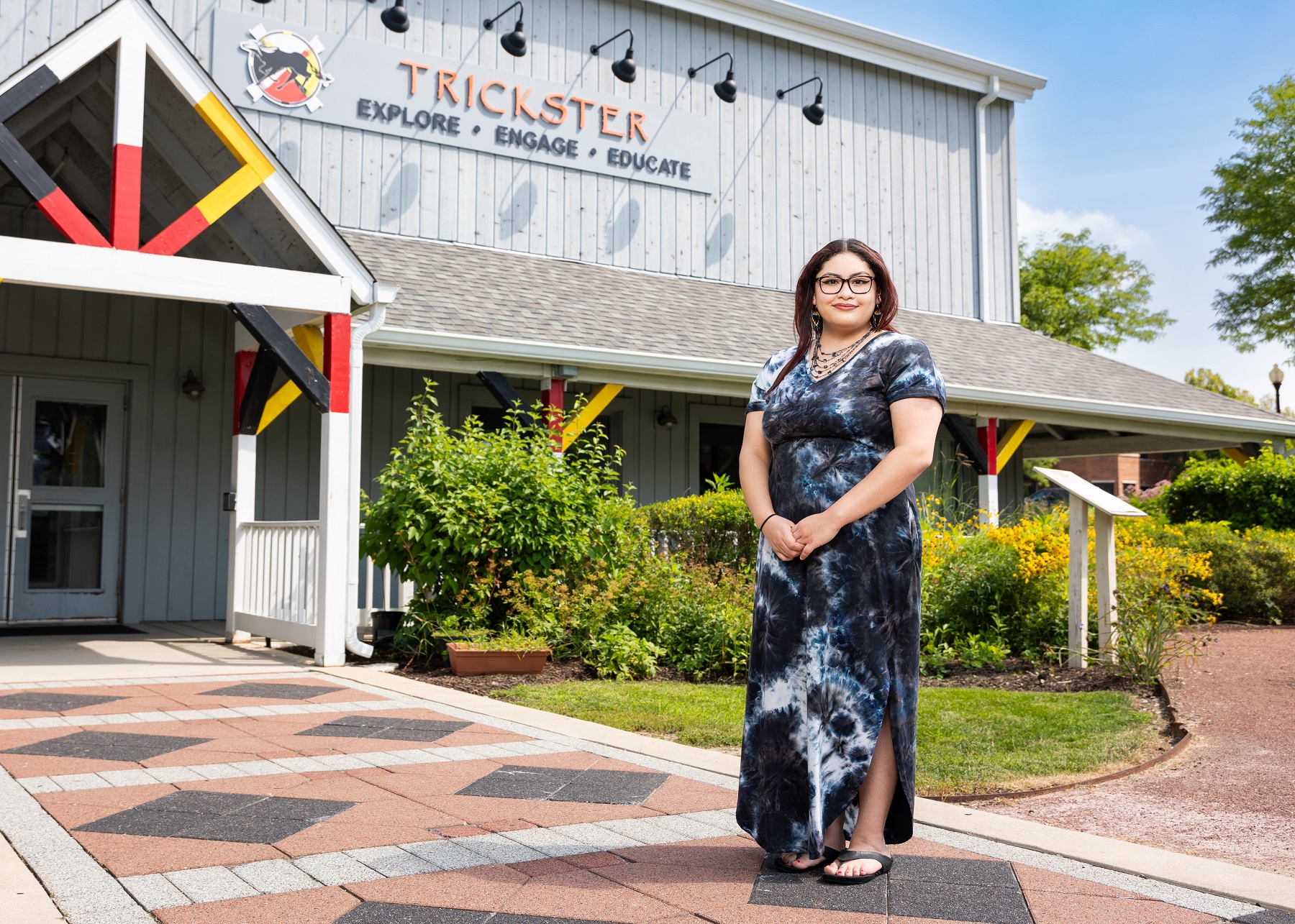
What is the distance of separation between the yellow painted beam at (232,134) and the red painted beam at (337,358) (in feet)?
3.30

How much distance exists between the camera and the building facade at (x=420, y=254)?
743 cm

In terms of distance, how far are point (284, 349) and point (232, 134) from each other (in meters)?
1.36

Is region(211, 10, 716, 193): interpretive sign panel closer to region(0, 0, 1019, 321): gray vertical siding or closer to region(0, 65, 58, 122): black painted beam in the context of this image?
region(0, 0, 1019, 321): gray vertical siding

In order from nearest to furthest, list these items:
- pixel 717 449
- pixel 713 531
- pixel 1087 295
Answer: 1. pixel 713 531
2. pixel 717 449
3. pixel 1087 295

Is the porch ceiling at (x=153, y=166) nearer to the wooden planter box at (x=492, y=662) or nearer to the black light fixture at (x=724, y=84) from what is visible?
the wooden planter box at (x=492, y=662)

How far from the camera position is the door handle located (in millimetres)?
9398

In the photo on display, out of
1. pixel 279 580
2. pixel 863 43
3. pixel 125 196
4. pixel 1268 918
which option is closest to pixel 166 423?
pixel 279 580

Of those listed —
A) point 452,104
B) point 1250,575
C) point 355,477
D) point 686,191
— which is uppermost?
point 452,104

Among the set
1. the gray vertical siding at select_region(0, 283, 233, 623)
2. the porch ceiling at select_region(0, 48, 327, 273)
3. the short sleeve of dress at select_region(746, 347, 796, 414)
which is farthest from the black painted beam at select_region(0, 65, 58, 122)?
the short sleeve of dress at select_region(746, 347, 796, 414)

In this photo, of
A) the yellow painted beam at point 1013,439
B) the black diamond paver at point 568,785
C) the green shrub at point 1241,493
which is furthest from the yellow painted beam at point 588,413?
the green shrub at point 1241,493

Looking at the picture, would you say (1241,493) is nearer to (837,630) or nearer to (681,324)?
(681,324)

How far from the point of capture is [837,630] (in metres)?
2.85

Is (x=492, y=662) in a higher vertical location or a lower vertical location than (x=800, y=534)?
lower

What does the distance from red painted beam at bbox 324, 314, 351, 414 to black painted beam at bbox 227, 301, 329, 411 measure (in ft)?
0.17
